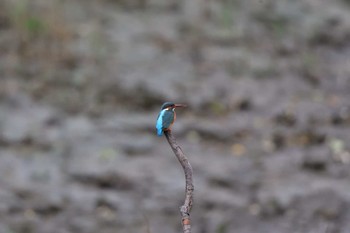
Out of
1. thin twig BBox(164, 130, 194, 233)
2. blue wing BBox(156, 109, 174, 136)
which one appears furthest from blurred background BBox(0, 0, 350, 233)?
blue wing BBox(156, 109, 174, 136)

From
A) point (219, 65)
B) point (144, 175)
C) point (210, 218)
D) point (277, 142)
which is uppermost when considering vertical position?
point (219, 65)

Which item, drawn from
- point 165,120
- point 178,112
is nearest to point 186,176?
point 165,120

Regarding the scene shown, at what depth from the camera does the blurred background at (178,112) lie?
507 centimetres

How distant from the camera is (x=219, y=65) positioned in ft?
22.7

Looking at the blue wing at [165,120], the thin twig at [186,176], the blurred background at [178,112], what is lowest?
the thin twig at [186,176]

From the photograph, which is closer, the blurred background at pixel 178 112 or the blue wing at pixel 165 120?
the blue wing at pixel 165 120

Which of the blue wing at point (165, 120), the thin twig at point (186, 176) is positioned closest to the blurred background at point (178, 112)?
the thin twig at point (186, 176)

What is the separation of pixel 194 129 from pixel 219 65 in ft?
3.37

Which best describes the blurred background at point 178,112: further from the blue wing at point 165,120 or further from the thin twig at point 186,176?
the blue wing at point 165,120

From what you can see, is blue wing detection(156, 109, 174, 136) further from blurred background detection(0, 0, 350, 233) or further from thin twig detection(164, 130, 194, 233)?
blurred background detection(0, 0, 350, 233)

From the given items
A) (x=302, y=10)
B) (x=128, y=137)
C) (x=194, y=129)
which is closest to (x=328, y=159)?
(x=194, y=129)

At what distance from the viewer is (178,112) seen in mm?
6328

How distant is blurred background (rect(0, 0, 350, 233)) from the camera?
5066 mm

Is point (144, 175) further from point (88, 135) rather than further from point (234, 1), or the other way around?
point (234, 1)
